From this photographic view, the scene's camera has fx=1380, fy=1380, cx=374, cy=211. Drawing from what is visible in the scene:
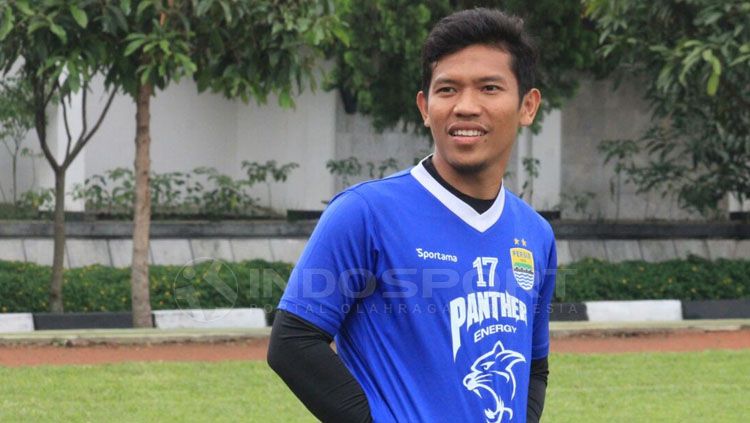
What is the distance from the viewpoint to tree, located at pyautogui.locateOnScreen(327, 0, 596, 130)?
14.6m

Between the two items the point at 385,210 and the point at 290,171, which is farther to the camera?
the point at 290,171

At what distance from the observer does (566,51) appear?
15688 millimetres

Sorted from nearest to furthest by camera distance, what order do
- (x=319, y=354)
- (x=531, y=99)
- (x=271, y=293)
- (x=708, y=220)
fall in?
(x=319, y=354)
(x=531, y=99)
(x=271, y=293)
(x=708, y=220)

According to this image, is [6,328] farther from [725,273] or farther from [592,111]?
[592,111]

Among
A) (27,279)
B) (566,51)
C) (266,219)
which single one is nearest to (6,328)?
(27,279)

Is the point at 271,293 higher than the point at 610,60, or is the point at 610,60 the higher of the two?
the point at 610,60

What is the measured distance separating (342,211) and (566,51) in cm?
1330

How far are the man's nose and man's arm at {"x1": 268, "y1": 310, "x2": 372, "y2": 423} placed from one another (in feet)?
1.70

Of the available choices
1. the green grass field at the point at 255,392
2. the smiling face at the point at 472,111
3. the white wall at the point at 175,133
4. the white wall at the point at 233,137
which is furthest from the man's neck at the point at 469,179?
the white wall at the point at 233,137

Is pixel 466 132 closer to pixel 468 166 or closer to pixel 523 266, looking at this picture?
pixel 468 166

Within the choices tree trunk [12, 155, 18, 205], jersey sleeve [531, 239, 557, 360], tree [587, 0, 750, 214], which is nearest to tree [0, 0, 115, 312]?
tree [587, 0, 750, 214]

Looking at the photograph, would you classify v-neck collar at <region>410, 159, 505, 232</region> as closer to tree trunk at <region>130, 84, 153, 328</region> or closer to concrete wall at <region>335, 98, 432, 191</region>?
tree trunk at <region>130, 84, 153, 328</region>

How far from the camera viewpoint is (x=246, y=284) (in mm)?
13375

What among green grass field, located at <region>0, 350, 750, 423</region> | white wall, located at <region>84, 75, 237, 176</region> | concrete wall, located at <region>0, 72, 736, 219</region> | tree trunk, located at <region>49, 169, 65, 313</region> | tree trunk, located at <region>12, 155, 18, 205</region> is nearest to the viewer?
green grass field, located at <region>0, 350, 750, 423</region>
